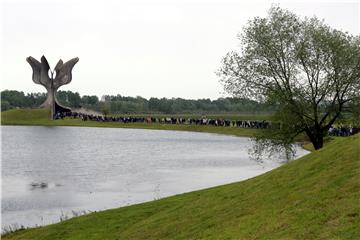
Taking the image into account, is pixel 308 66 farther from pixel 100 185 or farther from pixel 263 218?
pixel 263 218

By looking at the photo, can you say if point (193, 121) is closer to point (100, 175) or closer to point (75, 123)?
point (75, 123)

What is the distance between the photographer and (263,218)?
13.8m

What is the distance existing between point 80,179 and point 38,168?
7748 mm

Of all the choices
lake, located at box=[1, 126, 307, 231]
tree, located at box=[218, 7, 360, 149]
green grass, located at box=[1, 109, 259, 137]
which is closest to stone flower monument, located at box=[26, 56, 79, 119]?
green grass, located at box=[1, 109, 259, 137]

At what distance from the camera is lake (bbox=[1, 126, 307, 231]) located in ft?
87.6

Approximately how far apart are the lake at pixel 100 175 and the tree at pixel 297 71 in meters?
5.94

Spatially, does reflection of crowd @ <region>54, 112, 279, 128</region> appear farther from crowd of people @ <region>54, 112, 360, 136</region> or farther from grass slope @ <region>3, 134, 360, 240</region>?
grass slope @ <region>3, 134, 360, 240</region>

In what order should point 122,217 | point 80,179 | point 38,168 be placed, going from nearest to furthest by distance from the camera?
point 122,217 → point 80,179 → point 38,168

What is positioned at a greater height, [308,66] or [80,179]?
[308,66]

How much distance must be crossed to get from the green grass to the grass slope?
65.4 m

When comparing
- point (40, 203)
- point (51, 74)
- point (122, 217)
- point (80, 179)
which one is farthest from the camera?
point (51, 74)

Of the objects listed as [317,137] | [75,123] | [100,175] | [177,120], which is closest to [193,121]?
[177,120]

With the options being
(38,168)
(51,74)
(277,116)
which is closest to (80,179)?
(38,168)

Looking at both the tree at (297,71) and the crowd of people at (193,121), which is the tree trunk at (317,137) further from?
the crowd of people at (193,121)
